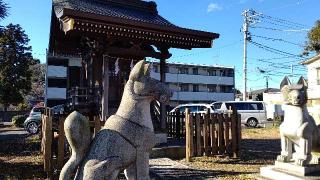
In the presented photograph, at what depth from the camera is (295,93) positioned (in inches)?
223

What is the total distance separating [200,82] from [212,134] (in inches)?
1876

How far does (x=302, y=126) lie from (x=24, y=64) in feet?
106

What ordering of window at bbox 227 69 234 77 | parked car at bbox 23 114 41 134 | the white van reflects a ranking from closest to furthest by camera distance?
parked car at bbox 23 114 41 134 → the white van → window at bbox 227 69 234 77

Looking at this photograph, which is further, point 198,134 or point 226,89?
point 226,89

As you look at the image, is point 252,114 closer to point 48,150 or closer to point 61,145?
point 61,145

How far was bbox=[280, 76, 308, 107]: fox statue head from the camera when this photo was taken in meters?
5.66

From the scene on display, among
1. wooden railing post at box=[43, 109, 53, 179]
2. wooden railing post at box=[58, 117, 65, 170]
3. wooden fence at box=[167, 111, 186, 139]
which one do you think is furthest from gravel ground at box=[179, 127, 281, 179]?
wooden railing post at box=[43, 109, 53, 179]

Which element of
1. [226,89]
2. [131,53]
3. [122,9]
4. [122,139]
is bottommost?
[122,139]

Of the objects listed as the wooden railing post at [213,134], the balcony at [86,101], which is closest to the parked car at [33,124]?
the balcony at [86,101]

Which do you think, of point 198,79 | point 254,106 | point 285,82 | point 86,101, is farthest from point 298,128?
point 198,79

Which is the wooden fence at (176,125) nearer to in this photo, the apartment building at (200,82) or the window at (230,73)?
the apartment building at (200,82)

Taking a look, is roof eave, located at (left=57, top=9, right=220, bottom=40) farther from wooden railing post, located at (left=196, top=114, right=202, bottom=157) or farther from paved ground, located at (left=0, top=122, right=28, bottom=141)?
paved ground, located at (left=0, top=122, right=28, bottom=141)

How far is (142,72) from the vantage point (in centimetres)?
418

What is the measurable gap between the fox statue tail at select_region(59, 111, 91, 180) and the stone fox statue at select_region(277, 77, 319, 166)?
346cm
